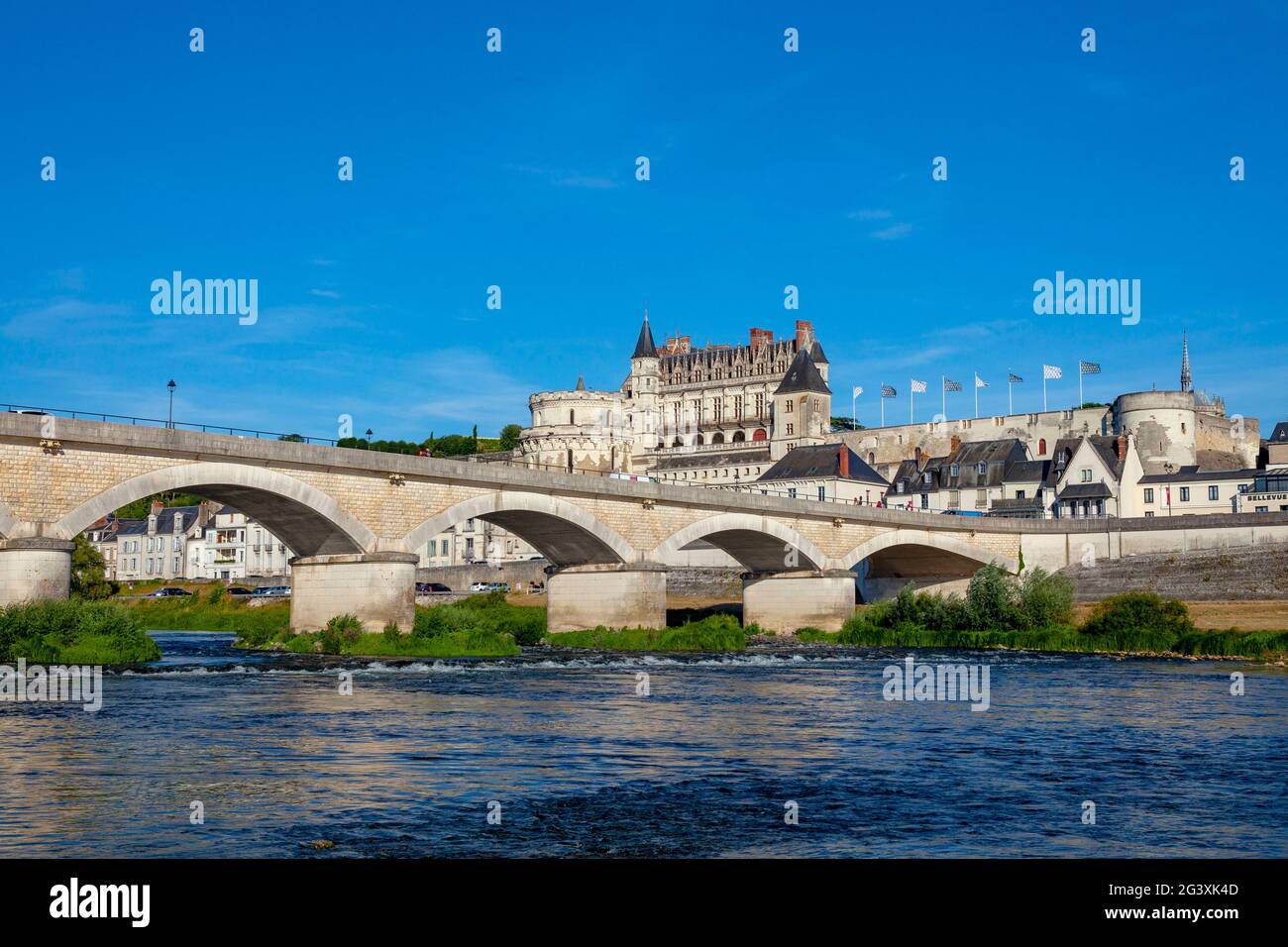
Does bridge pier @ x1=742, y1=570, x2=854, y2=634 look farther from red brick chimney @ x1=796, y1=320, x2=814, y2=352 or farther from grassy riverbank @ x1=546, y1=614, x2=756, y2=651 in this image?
red brick chimney @ x1=796, y1=320, x2=814, y2=352

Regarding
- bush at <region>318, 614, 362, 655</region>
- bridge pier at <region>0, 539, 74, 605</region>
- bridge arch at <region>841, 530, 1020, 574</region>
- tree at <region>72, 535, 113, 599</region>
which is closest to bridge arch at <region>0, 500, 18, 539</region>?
bridge pier at <region>0, 539, 74, 605</region>

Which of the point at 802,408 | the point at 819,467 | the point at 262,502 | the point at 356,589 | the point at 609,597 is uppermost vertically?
the point at 802,408

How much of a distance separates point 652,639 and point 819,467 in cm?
4640

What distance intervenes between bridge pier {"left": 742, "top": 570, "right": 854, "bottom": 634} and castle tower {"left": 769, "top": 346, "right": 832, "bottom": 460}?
3444 inches

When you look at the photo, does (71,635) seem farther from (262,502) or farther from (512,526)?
(512,526)

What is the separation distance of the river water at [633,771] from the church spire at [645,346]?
524 ft

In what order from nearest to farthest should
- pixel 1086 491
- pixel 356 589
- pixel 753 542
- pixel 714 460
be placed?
pixel 356 589, pixel 753 542, pixel 1086 491, pixel 714 460

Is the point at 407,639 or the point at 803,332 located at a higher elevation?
the point at 803,332

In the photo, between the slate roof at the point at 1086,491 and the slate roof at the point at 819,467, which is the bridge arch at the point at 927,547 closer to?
the slate roof at the point at 1086,491

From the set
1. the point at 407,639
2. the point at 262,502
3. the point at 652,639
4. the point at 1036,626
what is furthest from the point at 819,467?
the point at 262,502

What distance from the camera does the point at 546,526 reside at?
51.1 metres

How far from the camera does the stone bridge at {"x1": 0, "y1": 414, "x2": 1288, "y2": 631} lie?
3362 centimetres

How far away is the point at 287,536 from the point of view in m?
43.8
